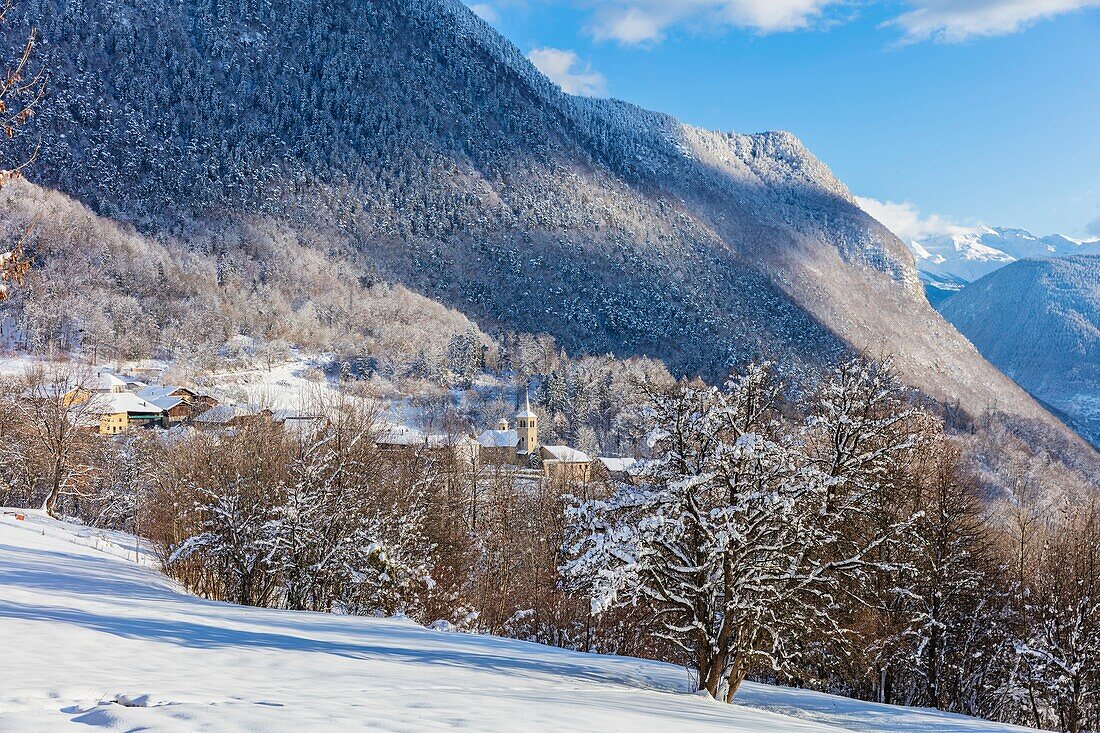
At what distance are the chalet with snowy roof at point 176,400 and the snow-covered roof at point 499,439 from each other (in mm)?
33164

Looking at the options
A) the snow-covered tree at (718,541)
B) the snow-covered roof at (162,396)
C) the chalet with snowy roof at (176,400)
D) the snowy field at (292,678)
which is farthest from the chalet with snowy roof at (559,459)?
the snow-covered tree at (718,541)

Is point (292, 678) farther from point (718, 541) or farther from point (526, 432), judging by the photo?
point (526, 432)

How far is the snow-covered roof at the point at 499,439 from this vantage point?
80875 millimetres

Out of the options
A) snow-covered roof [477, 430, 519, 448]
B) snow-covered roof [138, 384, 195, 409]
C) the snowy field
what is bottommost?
the snowy field

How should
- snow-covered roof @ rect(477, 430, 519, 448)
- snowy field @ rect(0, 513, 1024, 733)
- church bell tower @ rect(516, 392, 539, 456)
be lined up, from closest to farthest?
snowy field @ rect(0, 513, 1024, 733)
snow-covered roof @ rect(477, 430, 519, 448)
church bell tower @ rect(516, 392, 539, 456)

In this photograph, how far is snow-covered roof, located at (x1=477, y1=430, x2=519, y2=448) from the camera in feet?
265

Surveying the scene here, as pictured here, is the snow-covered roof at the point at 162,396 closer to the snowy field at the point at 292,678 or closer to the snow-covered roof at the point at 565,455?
the snow-covered roof at the point at 565,455

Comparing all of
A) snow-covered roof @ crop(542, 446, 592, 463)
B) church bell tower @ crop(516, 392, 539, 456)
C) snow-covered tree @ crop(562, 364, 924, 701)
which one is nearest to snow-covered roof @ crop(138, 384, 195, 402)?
church bell tower @ crop(516, 392, 539, 456)

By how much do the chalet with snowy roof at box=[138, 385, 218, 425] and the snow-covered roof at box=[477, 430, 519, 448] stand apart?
33164 mm

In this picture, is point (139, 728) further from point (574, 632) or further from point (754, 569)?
point (574, 632)

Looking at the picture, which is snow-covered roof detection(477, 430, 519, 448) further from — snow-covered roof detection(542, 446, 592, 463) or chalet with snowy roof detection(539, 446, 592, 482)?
snow-covered roof detection(542, 446, 592, 463)

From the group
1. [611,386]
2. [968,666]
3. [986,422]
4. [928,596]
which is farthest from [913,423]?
[986,422]

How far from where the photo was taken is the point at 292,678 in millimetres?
6902

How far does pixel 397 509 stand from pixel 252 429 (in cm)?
640
